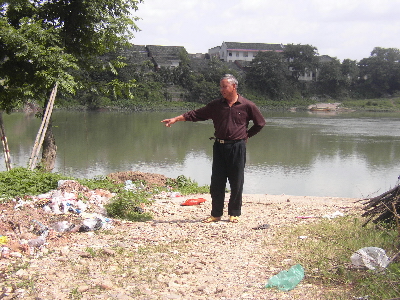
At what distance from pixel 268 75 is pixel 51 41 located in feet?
149

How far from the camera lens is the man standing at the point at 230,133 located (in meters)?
5.02

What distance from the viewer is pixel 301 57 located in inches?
2213

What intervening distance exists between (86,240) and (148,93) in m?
41.5

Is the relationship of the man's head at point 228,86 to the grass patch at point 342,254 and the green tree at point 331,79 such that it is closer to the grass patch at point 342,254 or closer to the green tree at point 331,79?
the grass patch at point 342,254

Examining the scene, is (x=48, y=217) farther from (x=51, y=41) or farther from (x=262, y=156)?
(x=262, y=156)

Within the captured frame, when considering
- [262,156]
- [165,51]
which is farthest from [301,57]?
[262,156]

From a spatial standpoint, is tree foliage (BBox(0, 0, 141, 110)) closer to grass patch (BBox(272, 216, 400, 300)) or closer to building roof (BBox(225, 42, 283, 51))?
grass patch (BBox(272, 216, 400, 300))

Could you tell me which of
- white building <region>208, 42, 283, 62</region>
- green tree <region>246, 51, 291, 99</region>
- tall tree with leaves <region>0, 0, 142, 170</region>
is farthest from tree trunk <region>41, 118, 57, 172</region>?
white building <region>208, 42, 283, 62</region>

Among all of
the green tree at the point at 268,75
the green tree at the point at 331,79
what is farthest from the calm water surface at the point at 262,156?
the green tree at the point at 331,79

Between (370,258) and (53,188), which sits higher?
(370,258)

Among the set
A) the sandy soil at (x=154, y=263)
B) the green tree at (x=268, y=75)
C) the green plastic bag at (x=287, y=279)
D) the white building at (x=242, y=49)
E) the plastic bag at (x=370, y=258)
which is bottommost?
the sandy soil at (x=154, y=263)

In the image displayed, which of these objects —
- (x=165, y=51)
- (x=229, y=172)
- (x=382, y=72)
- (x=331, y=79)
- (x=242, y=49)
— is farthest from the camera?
(x=242, y=49)

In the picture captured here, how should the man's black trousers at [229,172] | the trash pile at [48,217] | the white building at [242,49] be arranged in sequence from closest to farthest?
1. the trash pile at [48,217]
2. the man's black trousers at [229,172]
3. the white building at [242,49]

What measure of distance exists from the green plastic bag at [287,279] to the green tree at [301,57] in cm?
5456
